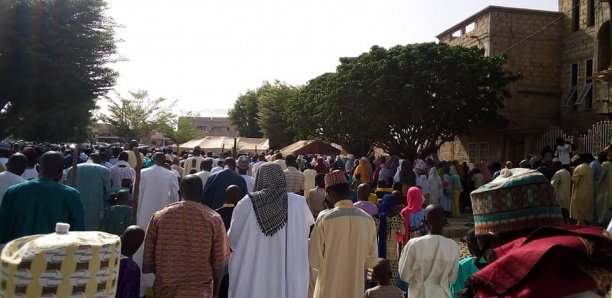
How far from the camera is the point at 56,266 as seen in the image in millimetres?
2404

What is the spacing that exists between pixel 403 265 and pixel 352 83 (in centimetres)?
1792

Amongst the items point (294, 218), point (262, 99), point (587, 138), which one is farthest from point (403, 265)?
point (262, 99)

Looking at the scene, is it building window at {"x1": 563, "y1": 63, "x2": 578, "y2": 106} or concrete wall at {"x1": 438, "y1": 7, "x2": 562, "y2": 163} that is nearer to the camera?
building window at {"x1": 563, "y1": 63, "x2": 578, "y2": 106}

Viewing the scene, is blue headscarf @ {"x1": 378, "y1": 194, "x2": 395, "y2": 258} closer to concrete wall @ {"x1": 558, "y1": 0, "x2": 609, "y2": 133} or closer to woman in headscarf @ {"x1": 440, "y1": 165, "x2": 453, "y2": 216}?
woman in headscarf @ {"x1": 440, "y1": 165, "x2": 453, "y2": 216}

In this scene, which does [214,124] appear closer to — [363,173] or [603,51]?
[603,51]

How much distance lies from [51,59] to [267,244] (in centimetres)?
1522

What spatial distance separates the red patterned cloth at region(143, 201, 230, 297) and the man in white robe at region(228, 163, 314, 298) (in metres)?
0.57

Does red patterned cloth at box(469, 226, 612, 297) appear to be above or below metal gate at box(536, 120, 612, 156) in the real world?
below

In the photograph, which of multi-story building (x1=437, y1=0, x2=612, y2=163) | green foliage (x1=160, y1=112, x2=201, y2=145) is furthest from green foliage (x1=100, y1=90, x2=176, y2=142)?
multi-story building (x1=437, y1=0, x2=612, y2=163)

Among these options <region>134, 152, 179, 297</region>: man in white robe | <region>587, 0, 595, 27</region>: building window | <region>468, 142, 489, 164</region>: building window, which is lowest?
<region>134, 152, 179, 297</region>: man in white robe

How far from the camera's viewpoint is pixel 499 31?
23.0 metres

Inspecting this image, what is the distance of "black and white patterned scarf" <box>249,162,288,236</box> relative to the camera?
4.70 meters

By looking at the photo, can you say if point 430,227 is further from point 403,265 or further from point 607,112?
point 607,112

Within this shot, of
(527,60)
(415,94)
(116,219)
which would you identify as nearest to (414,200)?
(116,219)
